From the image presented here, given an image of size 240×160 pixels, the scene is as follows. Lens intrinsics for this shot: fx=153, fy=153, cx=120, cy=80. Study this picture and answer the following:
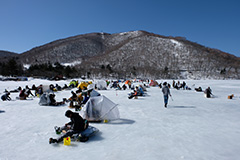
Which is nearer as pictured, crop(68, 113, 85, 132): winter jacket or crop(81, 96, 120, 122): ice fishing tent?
crop(68, 113, 85, 132): winter jacket

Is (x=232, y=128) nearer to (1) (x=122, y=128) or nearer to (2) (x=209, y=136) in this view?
(2) (x=209, y=136)

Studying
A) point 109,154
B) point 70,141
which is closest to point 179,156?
point 109,154

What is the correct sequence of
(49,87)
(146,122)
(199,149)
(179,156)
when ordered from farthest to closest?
(49,87) < (146,122) < (199,149) < (179,156)

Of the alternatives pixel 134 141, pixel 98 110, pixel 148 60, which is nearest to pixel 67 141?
pixel 134 141

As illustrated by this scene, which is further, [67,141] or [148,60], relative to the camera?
[148,60]

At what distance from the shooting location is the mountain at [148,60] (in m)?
77.6

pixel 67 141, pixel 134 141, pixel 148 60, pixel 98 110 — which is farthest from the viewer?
pixel 148 60

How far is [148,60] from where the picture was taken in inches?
3824

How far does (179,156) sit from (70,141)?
136 inches

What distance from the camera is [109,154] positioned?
4.50 m

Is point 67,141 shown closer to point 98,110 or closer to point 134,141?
Answer: point 134,141

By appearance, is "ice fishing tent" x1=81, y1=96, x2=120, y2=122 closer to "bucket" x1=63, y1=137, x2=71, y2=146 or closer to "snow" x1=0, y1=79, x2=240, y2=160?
"snow" x1=0, y1=79, x2=240, y2=160

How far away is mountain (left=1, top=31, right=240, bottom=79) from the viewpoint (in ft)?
→ 254

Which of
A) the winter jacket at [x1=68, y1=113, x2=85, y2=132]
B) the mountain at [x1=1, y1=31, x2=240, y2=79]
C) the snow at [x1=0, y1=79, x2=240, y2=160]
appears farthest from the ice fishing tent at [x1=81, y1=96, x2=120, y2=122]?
the mountain at [x1=1, y1=31, x2=240, y2=79]
